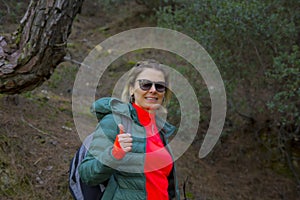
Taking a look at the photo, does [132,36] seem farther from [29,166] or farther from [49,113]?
[29,166]

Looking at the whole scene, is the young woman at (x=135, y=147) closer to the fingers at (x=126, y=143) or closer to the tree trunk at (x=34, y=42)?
the fingers at (x=126, y=143)

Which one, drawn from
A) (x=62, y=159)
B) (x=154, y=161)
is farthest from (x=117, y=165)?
(x=62, y=159)

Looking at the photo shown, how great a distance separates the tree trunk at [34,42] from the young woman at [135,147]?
6.28ft

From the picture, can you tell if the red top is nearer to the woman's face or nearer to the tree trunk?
the woman's face

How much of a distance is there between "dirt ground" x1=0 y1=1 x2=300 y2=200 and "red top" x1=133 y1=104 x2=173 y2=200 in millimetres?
1743

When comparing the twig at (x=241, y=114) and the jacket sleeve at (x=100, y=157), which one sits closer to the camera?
the jacket sleeve at (x=100, y=157)

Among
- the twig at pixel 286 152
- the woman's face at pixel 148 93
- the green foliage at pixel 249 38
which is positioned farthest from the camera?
the twig at pixel 286 152

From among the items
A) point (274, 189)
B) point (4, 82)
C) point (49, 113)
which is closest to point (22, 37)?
point (4, 82)

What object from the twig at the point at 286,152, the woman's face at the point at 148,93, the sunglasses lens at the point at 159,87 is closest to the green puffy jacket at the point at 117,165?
the woman's face at the point at 148,93

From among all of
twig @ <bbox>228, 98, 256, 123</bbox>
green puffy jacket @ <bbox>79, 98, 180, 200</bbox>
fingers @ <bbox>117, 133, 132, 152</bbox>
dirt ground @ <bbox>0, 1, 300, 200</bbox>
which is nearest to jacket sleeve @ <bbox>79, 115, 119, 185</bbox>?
green puffy jacket @ <bbox>79, 98, 180, 200</bbox>

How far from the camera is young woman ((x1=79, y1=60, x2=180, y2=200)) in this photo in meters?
2.38

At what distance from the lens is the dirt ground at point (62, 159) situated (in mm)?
4648

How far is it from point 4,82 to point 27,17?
2.56 ft

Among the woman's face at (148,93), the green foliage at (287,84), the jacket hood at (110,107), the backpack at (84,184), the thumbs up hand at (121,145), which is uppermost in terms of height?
the green foliage at (287,84)
